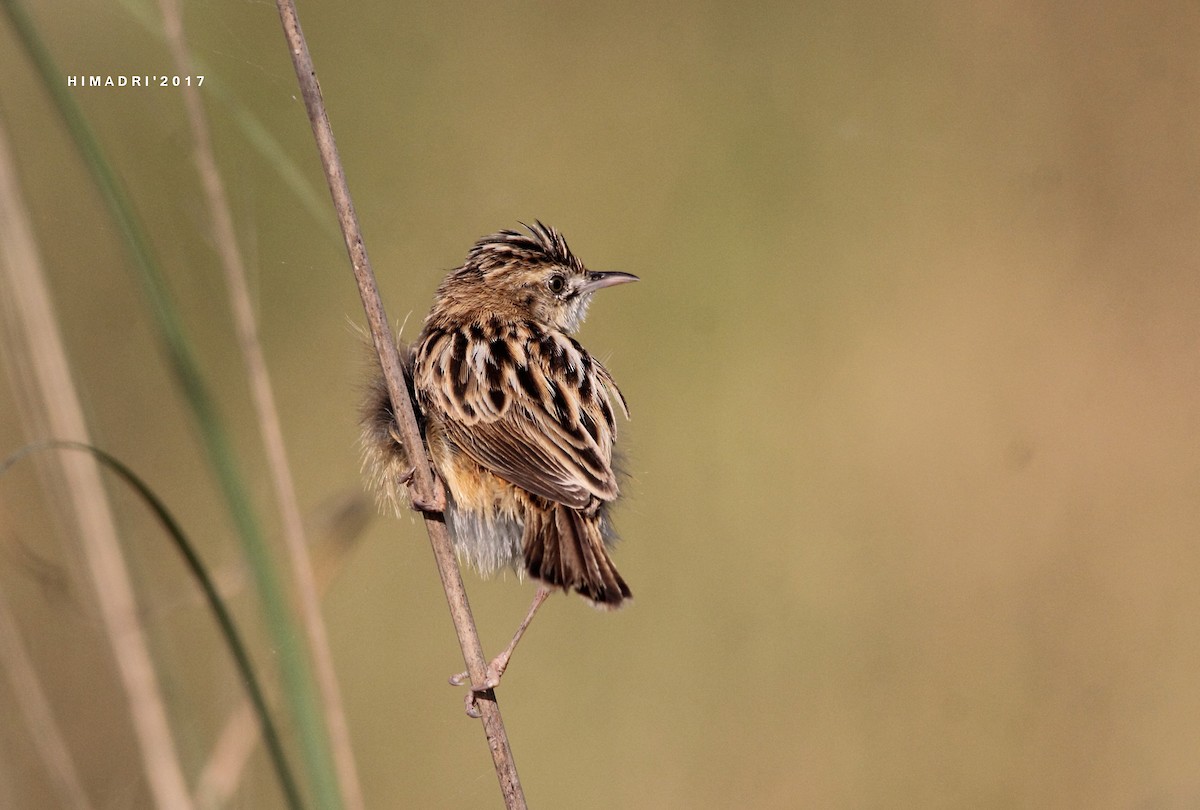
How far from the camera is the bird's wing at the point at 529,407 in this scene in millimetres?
2699

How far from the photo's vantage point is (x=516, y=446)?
2.76m

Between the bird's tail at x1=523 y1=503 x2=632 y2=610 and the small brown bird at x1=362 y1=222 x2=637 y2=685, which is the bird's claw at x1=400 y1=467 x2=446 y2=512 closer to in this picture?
the small brown bird at x1=362 y1=222 x2=637 y2=685

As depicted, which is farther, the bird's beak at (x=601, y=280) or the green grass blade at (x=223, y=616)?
the bird's beak at (x=601, y=280)

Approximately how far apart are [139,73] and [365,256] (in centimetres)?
375

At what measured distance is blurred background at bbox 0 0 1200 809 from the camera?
4.80 metres

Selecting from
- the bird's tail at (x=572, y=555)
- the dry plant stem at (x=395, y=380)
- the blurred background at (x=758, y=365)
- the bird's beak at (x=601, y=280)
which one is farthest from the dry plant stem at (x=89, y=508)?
the bird's beak at (x=601, y=280)

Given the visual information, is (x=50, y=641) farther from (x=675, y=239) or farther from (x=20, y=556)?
(x=675, y=239)

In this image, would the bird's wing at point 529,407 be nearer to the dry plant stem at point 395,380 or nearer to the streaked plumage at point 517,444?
the streaked plumage at point 517,444

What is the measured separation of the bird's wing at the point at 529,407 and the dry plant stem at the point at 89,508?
0.87 meters

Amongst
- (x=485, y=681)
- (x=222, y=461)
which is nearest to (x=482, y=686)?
(x=485, y=681)

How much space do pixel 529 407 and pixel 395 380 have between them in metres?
0.55

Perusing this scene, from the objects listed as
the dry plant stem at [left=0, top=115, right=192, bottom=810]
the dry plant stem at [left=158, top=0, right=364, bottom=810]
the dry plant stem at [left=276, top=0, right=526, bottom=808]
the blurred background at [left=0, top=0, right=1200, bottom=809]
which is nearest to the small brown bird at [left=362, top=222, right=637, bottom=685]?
the dry plant stem at [left=276, top=0, right=526, bottom=808]

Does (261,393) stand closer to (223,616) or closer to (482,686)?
(223,616)

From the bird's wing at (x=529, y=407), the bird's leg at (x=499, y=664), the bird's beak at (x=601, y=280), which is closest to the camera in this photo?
the bird's leg at (x=499, y=664)
